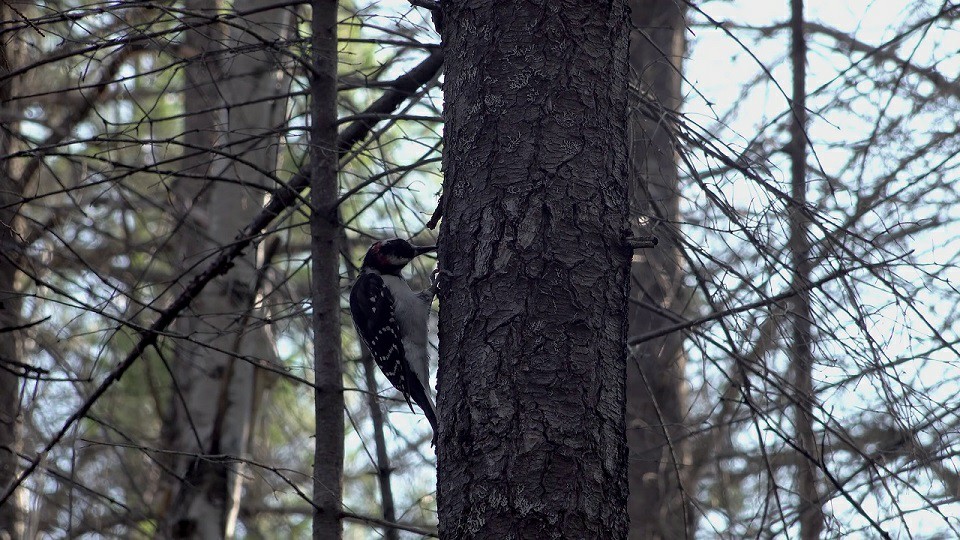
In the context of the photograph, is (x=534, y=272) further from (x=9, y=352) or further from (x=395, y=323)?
(x=9, y=352)

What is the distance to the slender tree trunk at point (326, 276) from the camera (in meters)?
3.46

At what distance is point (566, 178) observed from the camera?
271 centimetres

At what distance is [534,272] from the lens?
2.62 m

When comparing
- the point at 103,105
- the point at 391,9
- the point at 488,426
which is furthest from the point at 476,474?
the point at 103,105

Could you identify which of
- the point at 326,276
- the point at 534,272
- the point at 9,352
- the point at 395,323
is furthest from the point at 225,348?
the point at 534,272

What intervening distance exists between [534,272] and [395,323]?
2.67 m

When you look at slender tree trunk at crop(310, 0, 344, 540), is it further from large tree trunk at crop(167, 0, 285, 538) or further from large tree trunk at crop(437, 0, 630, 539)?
large tree trunk at crop(167, 0, 285, 538)

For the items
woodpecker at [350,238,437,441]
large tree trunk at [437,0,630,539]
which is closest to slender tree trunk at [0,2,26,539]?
woodpecker at [350,238,437,441]

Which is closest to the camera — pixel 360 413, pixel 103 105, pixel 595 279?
pixel 595 279

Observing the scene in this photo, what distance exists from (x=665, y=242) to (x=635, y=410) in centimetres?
287

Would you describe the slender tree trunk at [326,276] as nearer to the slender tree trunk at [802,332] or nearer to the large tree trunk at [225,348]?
the large tree trunk at [225,348]

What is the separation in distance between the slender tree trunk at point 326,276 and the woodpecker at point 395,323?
1.34 m

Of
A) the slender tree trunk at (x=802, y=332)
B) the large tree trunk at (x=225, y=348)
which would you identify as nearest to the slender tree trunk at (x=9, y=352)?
the large tree trunk at (x=225, y=348)

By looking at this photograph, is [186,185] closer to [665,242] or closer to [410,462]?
[410,462]
